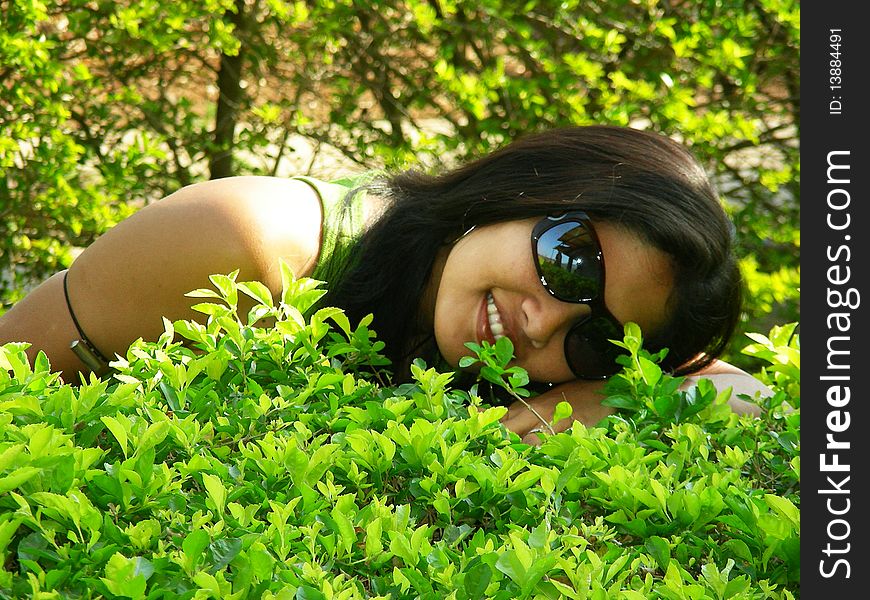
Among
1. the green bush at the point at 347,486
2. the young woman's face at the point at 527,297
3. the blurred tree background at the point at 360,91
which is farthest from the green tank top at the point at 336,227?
the blurred tree background at the point at 360,91

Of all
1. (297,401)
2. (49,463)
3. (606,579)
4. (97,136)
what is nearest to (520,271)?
(297,401)

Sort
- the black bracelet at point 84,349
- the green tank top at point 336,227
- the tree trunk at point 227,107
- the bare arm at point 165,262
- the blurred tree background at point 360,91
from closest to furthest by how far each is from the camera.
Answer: the bare arm at point 165,262 < the black bracelet at point 84,349 < the green tank top at point 336,227 < the blurred tree background at point 360,91 < the tree trunk at point 227,107

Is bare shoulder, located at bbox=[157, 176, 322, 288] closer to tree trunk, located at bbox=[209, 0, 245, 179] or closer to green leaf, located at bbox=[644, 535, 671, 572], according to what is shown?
green leaf, located at bbox=[644, 535, 671, 572]

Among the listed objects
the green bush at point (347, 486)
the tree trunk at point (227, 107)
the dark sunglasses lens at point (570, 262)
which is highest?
the tree trunk at point (227, 107)

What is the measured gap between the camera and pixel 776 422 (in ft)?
6.67

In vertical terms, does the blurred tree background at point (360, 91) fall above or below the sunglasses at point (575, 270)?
above

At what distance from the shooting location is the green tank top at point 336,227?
269 centimetres

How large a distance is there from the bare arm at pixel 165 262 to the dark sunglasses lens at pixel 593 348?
0.74m

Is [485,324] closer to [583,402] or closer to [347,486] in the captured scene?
[583,402]

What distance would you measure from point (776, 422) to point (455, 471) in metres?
0.82

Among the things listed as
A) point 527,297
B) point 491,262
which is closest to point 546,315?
point 527,297

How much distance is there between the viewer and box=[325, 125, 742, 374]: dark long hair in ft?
7.67

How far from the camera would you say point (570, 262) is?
228 centimetres

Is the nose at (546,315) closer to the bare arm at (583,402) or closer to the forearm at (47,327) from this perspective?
the bare arm at (583,402)
